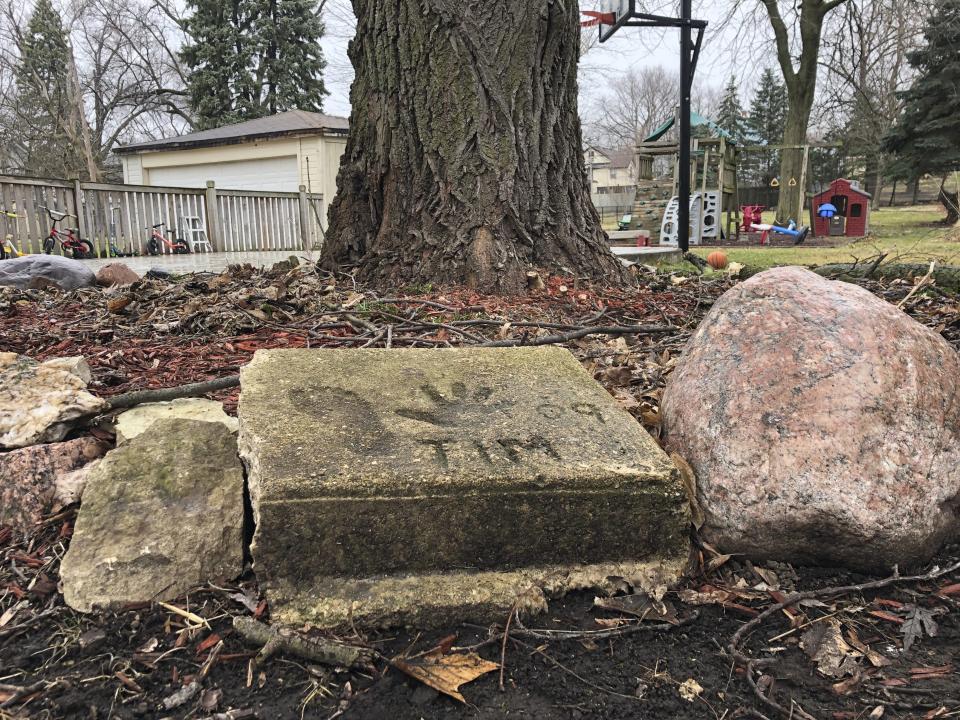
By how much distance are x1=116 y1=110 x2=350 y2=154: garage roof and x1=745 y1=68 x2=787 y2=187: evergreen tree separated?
114ft

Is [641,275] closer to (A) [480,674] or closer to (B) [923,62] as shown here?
(A) [480,674]

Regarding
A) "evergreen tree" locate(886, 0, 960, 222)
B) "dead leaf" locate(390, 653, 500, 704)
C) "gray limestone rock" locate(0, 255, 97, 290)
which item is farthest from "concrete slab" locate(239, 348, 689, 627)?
"evergreen tree" locate(886, 0, 960, 222)

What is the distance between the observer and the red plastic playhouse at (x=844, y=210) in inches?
814

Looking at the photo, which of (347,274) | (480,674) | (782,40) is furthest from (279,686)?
(782,40)

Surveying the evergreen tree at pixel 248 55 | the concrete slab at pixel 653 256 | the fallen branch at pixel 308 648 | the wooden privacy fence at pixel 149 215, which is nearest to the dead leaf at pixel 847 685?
the fallen branch at pixel 308 648

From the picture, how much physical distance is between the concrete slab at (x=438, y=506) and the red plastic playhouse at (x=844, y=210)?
2158cm

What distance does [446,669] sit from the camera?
1591 mm

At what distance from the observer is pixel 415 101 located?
4.63 m

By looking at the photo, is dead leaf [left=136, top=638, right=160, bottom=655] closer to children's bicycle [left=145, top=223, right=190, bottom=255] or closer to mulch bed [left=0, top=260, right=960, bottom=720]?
mulch bed [left=0, top=260, right=960, bottom=720]

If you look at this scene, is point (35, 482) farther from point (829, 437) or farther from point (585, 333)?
point (585, 333)

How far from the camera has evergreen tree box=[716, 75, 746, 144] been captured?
179 ft

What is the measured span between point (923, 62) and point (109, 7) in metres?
40.2

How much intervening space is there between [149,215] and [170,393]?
46.1 feet

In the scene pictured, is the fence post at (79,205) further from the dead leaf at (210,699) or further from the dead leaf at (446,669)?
the dead leaf at (446,669)
